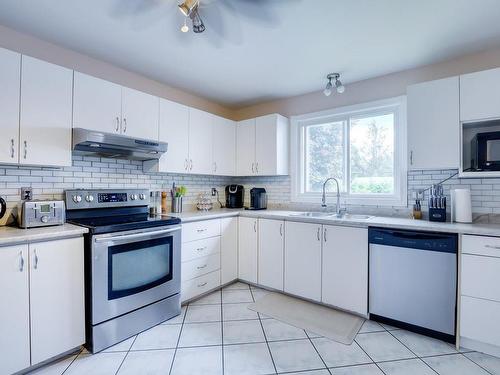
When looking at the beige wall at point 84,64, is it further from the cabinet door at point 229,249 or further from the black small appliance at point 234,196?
the cabinet door at point 229,249

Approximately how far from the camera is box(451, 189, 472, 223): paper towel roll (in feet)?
7.14

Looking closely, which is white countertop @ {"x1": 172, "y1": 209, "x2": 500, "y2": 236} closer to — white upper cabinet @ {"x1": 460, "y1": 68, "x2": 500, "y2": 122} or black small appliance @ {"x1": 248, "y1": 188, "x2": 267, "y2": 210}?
black small appliance @ {"x1": 248, "y1": 188, "x2": 267, "y2": 210}

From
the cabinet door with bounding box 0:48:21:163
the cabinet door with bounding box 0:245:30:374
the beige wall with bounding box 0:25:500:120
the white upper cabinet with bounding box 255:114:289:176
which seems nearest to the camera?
the cabinet door with bounding box 0:245:30:374

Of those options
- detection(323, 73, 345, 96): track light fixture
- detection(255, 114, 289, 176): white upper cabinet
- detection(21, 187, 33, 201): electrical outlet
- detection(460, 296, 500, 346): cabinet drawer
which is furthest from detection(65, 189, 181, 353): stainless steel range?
detection(460, 296, 500, 346): cabinet drawer

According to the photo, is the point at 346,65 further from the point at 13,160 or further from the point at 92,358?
the point at 92,358

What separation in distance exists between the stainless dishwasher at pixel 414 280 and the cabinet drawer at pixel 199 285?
1.58m

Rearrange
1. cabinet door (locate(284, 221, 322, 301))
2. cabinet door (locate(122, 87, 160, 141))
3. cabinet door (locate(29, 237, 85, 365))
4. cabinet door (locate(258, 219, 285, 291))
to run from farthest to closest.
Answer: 1. cabinet door (locate(258, 219, 285, 291))
2. cabinet door (locate(284, 221, 322, 301))
3. cabinet door (locate(122, 87, 160, 141))
4. cabinet door (locate(29, 237, 85, 365))

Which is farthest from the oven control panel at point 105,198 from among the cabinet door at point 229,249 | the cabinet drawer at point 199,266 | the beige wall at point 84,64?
the beige wall at point 84,64

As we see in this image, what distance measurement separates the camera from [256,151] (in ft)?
11.2

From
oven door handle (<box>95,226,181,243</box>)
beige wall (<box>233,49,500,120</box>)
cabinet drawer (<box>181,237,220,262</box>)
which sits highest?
beige wall (<box>233,49,500,120</box>)

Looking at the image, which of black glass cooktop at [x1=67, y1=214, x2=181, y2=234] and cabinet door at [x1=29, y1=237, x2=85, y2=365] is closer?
cabinet door at [x1=29, y1=237, x2=85, y2=365]

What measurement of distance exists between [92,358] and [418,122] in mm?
3202

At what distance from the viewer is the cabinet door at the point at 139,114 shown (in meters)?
2.40

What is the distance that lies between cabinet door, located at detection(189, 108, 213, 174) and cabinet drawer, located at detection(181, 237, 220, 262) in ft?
2.73
